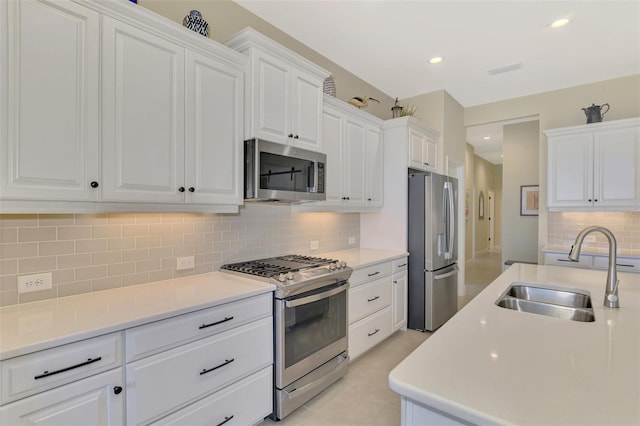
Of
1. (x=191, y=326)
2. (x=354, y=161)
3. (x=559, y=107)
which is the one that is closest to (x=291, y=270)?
(x=191, y=326)

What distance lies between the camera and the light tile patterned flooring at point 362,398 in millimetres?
2148

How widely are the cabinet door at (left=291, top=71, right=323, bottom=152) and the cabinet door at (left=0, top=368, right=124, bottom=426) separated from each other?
1.91 meters

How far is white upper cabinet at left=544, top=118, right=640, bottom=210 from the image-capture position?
12.2 ft

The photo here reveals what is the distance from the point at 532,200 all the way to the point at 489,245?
485cm

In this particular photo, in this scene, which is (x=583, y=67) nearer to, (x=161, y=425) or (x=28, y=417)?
(x=161, y=425)

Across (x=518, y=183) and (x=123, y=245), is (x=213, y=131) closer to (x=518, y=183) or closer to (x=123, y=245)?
(x=123, y=245)

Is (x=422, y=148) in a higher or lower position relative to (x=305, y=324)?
higher

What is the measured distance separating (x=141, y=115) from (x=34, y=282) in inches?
39.3

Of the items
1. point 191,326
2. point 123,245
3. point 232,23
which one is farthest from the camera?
point 232,23

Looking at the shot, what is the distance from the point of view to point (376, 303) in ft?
10.4

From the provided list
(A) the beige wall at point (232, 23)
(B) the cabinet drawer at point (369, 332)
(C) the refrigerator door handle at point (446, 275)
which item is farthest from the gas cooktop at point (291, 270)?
(A) the beige wall at point (232, 23)

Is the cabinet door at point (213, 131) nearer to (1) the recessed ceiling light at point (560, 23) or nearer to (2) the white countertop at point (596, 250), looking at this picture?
(1) the recessed ceiling light at point (560, 23)

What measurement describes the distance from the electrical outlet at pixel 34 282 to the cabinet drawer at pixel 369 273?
6.67ft

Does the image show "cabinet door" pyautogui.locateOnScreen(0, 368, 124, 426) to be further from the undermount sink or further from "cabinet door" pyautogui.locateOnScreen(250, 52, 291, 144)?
the undermount sink
